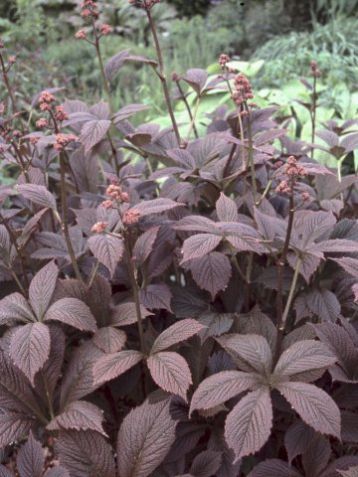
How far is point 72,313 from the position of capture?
1125 millimetres

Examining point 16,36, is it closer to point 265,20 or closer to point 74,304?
point 265,20

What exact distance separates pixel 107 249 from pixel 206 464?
18.5 inches

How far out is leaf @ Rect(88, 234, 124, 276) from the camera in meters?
1.07

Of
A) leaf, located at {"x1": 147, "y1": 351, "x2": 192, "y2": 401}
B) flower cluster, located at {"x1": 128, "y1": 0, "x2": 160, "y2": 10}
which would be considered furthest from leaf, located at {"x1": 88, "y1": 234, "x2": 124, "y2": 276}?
flower cluster, located at {"x1": 128, "y1": 0, "x2": 160, "y2": 10}

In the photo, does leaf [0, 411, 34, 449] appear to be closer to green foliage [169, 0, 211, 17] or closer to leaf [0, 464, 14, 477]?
leaf [0, 464, 14, 477]

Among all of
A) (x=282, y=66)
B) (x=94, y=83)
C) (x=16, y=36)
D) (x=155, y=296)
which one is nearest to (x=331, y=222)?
(x=155, y=296)

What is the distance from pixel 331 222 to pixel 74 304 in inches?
21.5

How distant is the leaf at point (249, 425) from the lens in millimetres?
919

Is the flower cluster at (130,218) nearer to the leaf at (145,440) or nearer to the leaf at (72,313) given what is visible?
the leaf at (72,313)

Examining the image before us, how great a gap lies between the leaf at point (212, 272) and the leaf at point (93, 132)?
A: 1.29 ft

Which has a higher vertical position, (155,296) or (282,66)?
(155,296)

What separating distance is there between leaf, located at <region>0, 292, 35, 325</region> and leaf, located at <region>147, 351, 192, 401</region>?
270 millimetres

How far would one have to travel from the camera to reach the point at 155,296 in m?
1.28

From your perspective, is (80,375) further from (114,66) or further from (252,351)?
(114,66)
